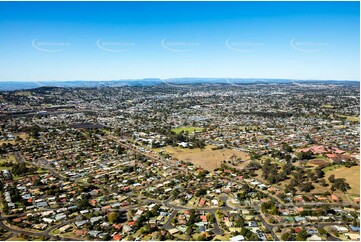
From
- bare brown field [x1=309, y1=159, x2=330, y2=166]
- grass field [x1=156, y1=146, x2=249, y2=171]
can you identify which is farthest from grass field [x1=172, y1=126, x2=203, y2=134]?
bare brown field [x1=309, y1=159, x2=330, y2=166]

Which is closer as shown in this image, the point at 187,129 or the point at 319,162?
the point at 319,162

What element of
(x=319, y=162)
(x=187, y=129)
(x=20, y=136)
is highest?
(x=319, y=162)

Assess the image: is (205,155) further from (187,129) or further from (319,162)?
(187,129)

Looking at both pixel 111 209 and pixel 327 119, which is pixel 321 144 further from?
pixel 111 209

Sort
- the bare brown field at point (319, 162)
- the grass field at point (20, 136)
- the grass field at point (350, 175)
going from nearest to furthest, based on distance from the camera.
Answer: the grass field at point (350, 175), the bare brown field at point (319, 162), the grass field at point (20, 136)

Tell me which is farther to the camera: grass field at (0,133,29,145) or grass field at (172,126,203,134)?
grass field at (172,126,203,134)

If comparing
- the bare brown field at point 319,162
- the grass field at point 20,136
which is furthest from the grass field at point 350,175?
the grass field at point 20,136

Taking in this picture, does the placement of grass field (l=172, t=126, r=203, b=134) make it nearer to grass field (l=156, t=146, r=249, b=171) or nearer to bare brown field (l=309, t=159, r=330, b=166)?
grass field (l=156, t=146, r=249, b=171)

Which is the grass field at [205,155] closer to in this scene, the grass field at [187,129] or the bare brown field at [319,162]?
the bare brown field at [319,162]

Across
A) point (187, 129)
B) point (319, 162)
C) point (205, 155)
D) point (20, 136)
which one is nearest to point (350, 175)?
point (319, 162)
